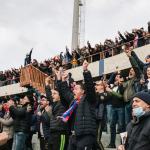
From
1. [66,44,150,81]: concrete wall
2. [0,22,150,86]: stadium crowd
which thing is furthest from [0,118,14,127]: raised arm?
[66,44,150,81]: concrete wall

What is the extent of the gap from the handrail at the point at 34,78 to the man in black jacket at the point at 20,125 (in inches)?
200

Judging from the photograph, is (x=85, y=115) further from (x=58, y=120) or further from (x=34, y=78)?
(x=34, y=78)

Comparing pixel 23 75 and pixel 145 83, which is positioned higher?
pixel 23 75

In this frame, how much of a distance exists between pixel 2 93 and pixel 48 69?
770cm

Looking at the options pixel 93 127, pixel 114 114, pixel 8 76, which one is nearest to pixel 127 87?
pixel 114 114

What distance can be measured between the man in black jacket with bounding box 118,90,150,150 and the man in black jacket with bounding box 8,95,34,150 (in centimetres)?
333

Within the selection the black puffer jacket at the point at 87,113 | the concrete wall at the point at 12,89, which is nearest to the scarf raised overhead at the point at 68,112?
the black puffer jacket at the point at 87,113

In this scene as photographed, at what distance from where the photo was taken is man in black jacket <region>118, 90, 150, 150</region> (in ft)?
6.44

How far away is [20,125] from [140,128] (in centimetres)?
366

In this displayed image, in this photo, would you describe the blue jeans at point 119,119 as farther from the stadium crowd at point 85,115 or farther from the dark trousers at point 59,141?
the dark trousers at point 59,141

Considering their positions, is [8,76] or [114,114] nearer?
[114,114]

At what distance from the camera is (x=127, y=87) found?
4.55m

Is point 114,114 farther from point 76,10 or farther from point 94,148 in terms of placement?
point 76,10

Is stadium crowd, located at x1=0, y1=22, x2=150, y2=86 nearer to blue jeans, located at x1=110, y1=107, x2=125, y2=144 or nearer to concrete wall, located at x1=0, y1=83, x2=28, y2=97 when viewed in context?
Result: concrete wall, located at x1=0, y1=83, x2=28, y2=97
